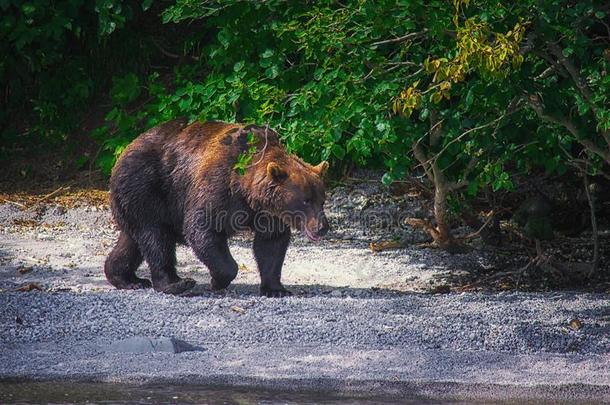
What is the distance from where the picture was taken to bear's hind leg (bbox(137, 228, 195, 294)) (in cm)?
945

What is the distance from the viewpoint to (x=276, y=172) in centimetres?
909

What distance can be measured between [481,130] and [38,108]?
6.49 meters

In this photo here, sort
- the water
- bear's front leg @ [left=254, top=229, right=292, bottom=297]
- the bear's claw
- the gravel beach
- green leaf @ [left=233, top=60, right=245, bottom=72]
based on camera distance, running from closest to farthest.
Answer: the water → the gravel beach → the bear's claw → bear's front leg @ [left=254, top=229, right=292, bottom=297] → green leaf @ [left=233, top=60, right=245, bottom=72]

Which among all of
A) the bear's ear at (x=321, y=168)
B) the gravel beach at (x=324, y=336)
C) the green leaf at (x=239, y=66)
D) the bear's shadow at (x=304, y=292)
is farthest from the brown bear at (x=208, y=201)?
the green leaf at (x=239, y=66)

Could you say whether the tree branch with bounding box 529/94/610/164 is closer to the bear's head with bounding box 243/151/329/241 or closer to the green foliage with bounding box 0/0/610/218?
the green foliage with bounding box 0/0/610/218

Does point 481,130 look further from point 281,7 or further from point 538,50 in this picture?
point 281,7

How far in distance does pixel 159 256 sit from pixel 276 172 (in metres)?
1.22

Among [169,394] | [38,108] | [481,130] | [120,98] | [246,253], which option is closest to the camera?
[169,394]

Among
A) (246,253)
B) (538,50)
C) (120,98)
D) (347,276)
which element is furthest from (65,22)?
(538,50)

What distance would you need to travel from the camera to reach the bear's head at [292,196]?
9125mm

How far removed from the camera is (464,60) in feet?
23.1

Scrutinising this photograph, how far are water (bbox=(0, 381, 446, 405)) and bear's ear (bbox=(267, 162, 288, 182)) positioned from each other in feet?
8.56

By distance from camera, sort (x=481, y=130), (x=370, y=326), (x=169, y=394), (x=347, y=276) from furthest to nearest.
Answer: (x=347, y=276), (x=481, y=130), (x=370, y=326), (x=169, y=394)

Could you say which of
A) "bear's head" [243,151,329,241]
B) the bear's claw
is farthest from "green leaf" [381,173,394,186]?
the bear's claw
